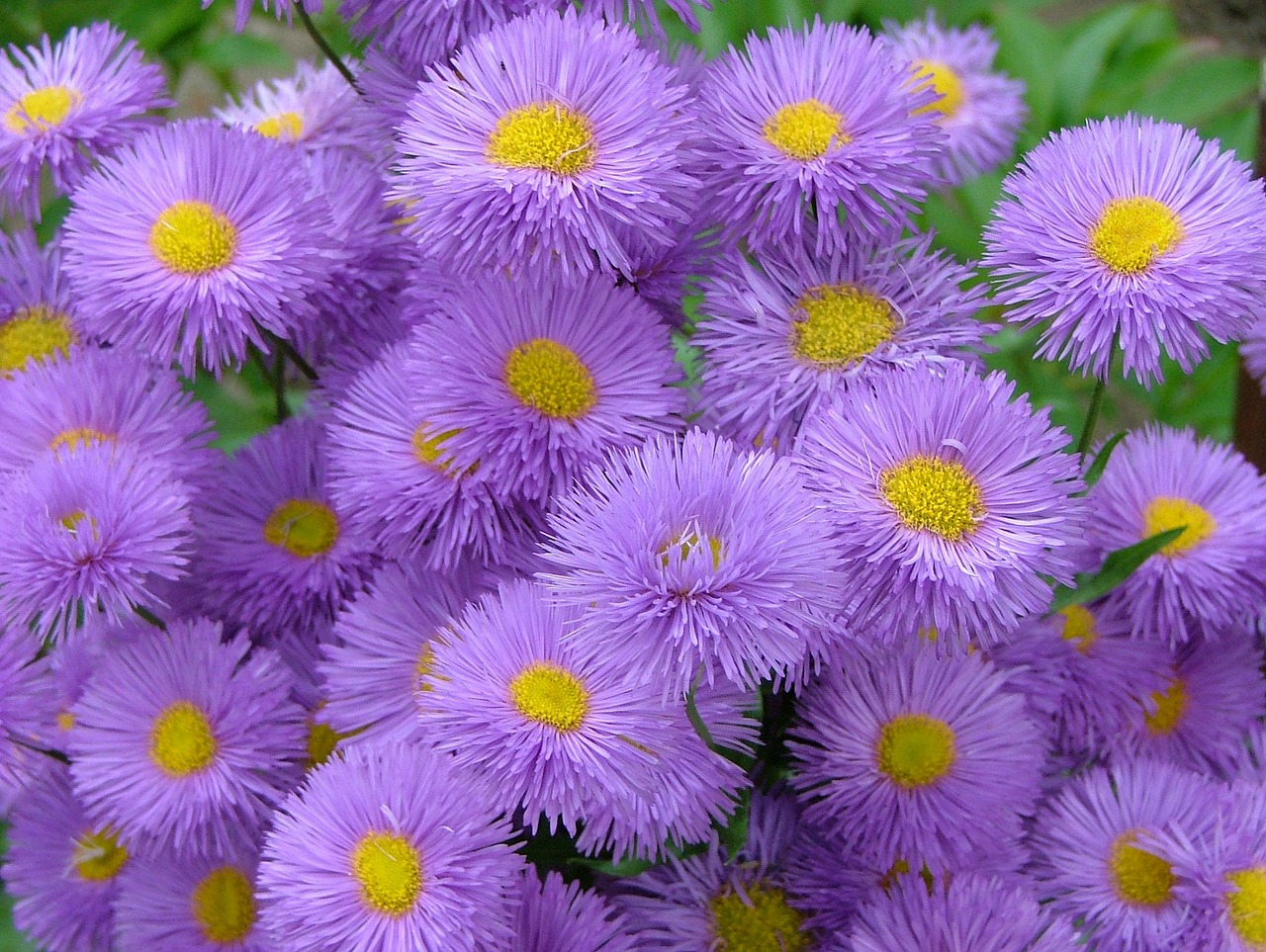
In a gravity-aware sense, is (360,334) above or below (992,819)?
above

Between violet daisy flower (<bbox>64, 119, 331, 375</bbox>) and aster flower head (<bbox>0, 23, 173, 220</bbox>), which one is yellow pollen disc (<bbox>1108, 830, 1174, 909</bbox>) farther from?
aster flower head (<bbox>0, 23, 173, 220</bbox>)

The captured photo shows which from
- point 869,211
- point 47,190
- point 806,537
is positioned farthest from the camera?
point 47,190

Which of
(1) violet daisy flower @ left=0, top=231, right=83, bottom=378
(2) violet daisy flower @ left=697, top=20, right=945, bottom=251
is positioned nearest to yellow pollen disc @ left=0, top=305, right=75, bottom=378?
(1) violet daisy flower @ left=0, top=231, right=83, bottom=378

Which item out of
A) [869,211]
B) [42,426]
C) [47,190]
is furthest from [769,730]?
[47,190]

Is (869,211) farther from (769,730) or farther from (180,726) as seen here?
(180,726)

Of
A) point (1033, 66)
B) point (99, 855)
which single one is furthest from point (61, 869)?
point (1033, 66)
